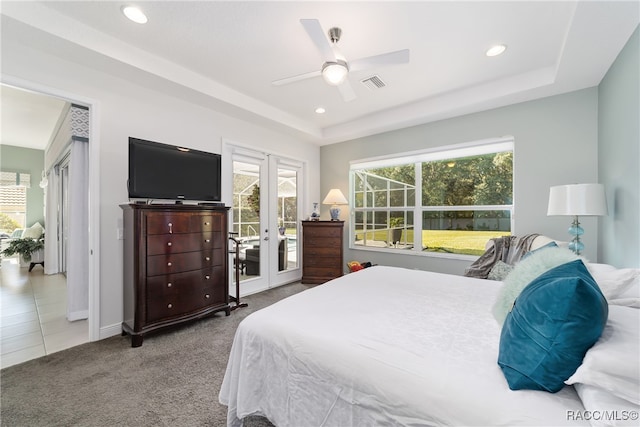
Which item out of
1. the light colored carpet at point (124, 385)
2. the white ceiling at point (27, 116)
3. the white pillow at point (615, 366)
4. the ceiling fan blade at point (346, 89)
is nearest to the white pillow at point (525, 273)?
the white pillow at point (615, 366)

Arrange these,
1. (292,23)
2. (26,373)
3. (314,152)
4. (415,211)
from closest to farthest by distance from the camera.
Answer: (26,373), (292,23), (415,211), (314,152)

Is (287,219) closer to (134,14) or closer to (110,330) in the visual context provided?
(110,330)

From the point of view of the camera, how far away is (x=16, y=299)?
12.0 feet

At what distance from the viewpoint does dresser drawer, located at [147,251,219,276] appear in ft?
8.34

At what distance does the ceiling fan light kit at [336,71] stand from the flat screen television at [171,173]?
182 centimetres

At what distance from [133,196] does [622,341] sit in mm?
3310

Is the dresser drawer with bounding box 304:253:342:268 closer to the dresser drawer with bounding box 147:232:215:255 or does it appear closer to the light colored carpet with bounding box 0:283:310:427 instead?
the dresser drawer with bounding box 147:232:215:255

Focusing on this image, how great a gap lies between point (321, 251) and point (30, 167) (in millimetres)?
7686

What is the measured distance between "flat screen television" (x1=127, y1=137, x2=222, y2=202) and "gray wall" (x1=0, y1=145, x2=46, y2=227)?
634cm

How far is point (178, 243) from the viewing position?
8.89 ft

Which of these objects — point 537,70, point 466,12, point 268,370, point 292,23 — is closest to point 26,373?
point 268,370

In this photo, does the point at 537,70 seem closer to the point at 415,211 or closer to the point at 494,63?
the point at 494,63

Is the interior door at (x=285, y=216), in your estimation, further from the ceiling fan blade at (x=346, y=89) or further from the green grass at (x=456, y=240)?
the ceiling fan blade at (x=346, y=89)

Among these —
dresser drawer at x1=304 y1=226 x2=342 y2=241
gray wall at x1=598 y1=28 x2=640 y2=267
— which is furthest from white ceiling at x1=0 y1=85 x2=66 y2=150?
gray wall at x1=598 y1=28 x2=640 y2=267
